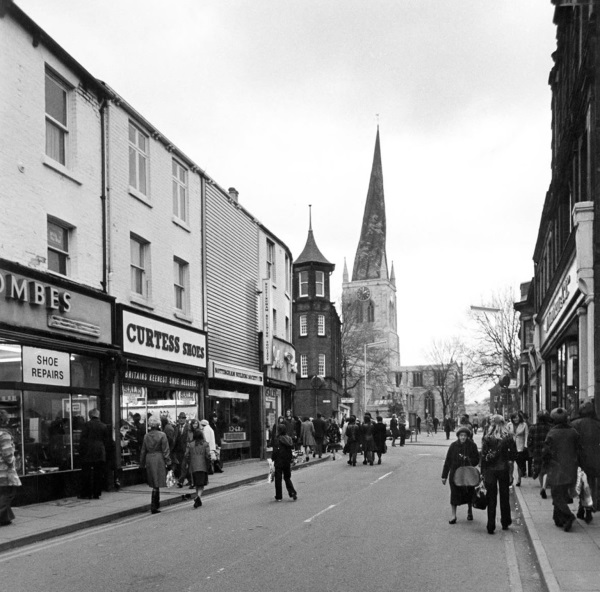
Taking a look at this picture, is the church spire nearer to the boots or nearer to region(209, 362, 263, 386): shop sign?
region(209, 362, 263, 386): shop sign

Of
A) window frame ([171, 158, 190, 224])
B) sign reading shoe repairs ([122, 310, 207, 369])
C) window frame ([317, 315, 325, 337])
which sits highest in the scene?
window frame ([171, 158, 190, 224])

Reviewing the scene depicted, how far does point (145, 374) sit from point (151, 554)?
10.9 m

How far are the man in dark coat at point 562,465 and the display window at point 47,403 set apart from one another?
949 centimetres

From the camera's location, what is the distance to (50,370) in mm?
16156

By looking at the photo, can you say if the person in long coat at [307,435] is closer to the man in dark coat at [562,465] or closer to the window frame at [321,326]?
the man in dark coat at [562,465]

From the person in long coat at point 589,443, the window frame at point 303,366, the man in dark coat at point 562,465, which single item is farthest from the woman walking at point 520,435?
the window frame at point 303,366

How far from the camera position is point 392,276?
15288cm

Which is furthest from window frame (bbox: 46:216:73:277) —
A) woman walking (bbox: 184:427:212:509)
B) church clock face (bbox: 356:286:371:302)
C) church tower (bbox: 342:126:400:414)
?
church clock face (bbox: 356:286:371:302)

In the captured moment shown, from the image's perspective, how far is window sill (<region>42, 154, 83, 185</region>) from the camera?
16.6 meters

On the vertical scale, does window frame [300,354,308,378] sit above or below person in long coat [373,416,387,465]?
above

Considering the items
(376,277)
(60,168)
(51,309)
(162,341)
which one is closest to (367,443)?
(162,341)

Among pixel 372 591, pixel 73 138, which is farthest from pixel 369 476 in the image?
pixel 372 591

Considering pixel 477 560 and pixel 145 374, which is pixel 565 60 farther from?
pixel 477 560

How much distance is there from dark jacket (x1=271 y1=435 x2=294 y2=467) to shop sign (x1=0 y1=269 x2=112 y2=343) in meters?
4.79
